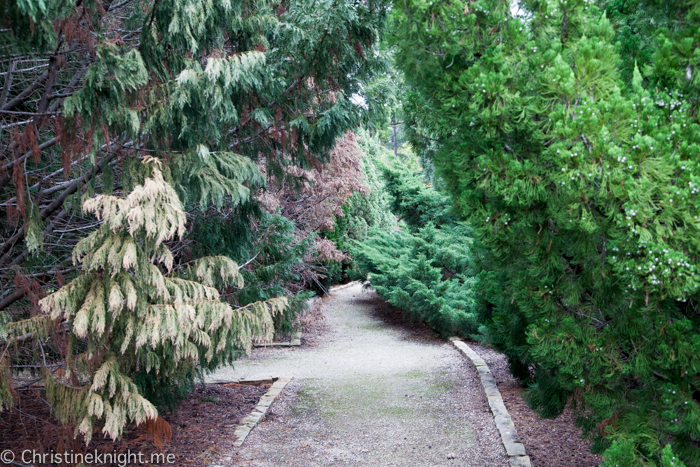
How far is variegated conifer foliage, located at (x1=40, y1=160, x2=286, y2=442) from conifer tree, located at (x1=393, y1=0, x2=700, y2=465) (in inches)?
69.1

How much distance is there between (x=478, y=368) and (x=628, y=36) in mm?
5275

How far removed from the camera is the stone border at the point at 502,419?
4215 mm

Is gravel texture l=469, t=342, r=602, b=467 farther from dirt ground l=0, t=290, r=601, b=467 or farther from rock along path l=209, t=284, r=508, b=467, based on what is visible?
rock along path l=209, t=284, r=508, b=467

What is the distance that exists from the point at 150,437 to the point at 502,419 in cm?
341

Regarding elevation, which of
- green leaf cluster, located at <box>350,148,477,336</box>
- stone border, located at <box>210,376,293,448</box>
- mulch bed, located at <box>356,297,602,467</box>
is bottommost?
stone border, located at <box>210,376,293,448</box>

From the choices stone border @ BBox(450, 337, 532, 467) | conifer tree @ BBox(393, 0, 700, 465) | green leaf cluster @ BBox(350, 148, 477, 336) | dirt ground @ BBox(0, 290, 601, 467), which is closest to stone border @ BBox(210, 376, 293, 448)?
dirt ground @ BBox(0, 290, 601, 467)

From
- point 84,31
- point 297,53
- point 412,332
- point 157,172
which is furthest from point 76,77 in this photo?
point 412,332

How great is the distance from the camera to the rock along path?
4.46 meters

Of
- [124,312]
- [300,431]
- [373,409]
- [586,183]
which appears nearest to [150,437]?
[124,312]

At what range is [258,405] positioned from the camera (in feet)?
19.1

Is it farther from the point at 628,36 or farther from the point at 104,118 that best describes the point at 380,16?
the point at 104,118

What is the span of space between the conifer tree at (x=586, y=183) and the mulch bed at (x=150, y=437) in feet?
9.31

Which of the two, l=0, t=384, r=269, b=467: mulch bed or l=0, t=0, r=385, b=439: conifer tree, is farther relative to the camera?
l=0, t=384, r=269, b=467: mulch bed

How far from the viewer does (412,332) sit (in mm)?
10750
